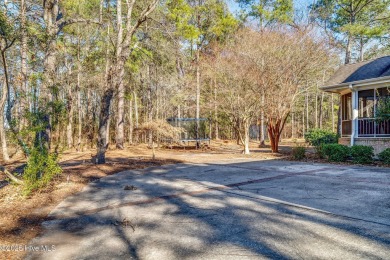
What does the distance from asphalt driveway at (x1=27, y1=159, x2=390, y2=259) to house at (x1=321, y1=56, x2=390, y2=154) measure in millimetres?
6030

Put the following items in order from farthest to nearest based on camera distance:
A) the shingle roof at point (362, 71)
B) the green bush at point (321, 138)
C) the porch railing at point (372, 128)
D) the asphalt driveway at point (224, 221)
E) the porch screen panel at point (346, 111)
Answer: the green bush at point (321, 138) → the porch screen panel at point (346, 111) → the shingle roof at point (362, 71) → the porch railing at point (372, 128) → the asphalt driveway at point (224, 221)

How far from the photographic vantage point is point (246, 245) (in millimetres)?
2908

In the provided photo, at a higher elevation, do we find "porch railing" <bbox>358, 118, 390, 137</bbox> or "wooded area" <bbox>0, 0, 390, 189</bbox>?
"wooded area" <bbox>0, 0, 390, 189</bbox>

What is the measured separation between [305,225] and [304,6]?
70.0 ft

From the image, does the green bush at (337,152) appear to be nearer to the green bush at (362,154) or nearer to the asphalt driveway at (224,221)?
the green bush at (362,154)

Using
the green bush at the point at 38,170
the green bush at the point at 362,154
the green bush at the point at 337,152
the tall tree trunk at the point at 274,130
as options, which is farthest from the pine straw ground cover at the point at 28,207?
the tall tree trunk at the point at 274,130

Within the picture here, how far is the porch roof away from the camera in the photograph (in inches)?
442

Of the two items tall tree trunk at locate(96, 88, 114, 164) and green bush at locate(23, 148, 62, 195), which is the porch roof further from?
green bush at locate(23, 148, 62, 195)

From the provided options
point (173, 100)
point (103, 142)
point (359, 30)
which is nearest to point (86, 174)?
point (103, 142)

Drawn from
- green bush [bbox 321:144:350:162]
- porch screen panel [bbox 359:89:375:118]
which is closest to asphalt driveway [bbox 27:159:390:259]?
green bush [bbox 321:144:350:162]

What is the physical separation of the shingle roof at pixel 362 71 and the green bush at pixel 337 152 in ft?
12.7

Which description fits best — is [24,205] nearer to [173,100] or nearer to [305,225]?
[305,225]

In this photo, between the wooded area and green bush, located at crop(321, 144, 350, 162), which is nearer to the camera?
the wooded area

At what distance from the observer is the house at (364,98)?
1106 cm
